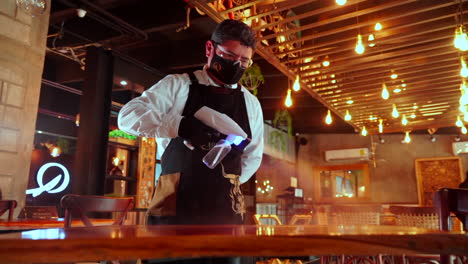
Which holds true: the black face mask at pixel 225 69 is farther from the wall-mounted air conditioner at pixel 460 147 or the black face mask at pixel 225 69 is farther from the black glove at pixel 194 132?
the wall-mounted air conditioner at pixel 460 147

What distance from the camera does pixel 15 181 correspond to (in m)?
4.26

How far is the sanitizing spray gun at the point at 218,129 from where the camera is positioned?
142cm

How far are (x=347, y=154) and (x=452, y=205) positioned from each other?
10.7 m

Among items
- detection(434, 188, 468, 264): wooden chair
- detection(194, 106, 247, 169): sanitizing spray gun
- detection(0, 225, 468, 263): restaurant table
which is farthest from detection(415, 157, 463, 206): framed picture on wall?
detection(0, 225, 468, 263): restaurant table

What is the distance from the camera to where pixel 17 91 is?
169 inches

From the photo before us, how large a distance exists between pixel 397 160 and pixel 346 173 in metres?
1.64

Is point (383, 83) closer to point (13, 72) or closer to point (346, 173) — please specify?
point (13, 72)

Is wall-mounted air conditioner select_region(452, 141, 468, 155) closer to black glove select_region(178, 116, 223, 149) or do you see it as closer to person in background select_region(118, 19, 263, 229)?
person in background select_region(118, 19, 263, 229)

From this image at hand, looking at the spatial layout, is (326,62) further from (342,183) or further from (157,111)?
(342,183)

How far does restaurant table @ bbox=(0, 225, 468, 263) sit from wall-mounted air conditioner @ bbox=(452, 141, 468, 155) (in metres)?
11.2

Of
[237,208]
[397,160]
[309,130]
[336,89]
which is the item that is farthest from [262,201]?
[237,208]

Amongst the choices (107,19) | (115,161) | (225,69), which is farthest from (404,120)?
(225,69)

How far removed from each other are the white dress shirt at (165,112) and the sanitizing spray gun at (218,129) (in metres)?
0.10

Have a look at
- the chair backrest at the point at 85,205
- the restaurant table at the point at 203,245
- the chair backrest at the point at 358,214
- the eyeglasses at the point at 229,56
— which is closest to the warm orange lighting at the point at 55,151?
the chair backrest at the point at 358,214
